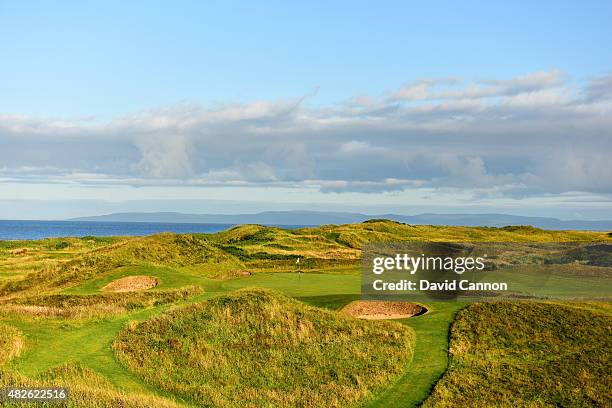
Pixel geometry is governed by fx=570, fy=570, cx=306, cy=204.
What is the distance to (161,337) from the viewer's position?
27.2m

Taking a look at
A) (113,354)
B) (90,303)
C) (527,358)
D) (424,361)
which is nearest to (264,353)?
(113,354)

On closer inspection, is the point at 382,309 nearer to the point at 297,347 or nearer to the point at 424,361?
the point at 297,347

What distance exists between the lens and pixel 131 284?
138 ft

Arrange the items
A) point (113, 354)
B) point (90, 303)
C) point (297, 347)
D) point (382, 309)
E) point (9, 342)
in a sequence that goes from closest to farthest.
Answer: point (113, 354), point (9, 342), point (297, 347), point (382, 309), point (90, 303)

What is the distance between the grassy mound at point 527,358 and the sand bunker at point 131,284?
23.0 meters

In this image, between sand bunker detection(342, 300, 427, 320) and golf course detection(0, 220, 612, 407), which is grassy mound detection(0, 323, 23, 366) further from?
sand bunker detection(342, 300, 427, 320)

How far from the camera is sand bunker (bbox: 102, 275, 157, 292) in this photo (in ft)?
136

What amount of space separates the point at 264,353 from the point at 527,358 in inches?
461

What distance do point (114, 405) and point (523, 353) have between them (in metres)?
17.6

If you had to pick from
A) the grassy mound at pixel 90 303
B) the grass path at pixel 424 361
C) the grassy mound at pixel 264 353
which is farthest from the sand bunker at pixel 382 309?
the grassy mound at pixel 90 303

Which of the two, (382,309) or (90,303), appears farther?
(90,303)

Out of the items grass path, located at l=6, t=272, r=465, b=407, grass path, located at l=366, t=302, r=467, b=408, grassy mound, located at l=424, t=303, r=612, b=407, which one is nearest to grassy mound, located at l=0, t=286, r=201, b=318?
grass path, located at l=6, t=272, r=465, b=407

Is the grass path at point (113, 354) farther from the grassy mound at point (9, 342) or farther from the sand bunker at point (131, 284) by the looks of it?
the sand bunker at point (131, 284)

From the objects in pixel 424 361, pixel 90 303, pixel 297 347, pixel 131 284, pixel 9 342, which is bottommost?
pixel 424 361
